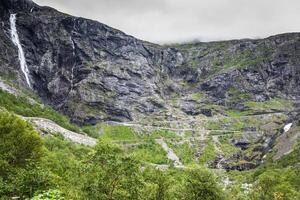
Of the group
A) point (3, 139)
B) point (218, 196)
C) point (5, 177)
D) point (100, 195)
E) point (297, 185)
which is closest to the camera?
point (100, 195)

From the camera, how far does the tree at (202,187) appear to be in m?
63.5

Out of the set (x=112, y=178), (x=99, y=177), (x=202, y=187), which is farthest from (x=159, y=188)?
(x=99, y=177)

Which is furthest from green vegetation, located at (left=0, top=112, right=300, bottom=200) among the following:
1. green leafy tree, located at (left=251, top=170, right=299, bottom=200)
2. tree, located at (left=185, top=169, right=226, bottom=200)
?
green leafy tree, located at (left=251, top=170, right=299, bottom=200)

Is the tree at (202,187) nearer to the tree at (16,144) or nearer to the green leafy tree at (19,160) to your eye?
the green leafy tree at (19,160)

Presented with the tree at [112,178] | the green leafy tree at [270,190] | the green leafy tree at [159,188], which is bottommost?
the green leafy tree at [270,190]

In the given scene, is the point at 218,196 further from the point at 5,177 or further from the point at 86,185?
the point at 5,177

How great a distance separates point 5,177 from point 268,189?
6024 cm

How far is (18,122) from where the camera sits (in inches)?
3543

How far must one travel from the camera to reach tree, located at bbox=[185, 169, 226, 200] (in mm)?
63481

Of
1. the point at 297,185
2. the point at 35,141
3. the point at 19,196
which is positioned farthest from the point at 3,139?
the point at 297,185

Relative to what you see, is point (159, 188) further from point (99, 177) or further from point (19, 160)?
point (19, 160)

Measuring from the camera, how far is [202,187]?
64062 millimetres

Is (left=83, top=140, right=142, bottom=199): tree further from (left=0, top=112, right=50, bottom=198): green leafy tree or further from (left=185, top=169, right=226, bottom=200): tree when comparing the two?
(left=185, top=169, right=226, bottom=200): tree

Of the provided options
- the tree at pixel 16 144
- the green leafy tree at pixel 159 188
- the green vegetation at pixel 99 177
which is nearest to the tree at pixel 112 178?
the green vegetation at pixel 99 177
